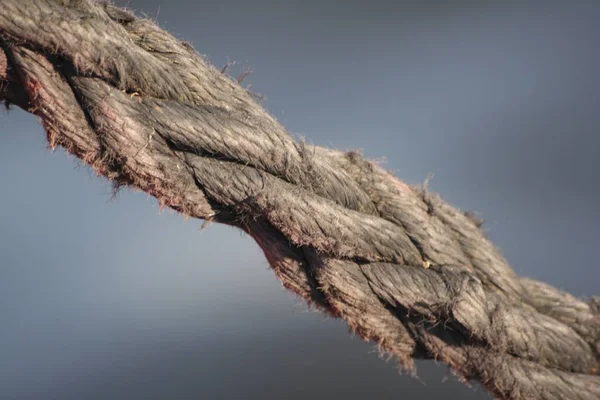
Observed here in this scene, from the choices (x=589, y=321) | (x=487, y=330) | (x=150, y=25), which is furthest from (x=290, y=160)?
(x=589, y=321)

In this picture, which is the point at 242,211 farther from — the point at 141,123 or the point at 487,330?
the point at 487,330

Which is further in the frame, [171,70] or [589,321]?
[589,321]

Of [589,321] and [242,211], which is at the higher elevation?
[589,321]

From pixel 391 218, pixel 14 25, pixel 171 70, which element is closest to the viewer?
pixel 14 25

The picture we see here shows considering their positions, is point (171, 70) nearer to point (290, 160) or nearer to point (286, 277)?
point (290, 160)

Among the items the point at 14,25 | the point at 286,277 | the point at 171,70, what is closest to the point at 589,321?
the point at 286,277

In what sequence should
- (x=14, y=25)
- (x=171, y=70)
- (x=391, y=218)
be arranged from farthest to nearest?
(x=391, y=218), (x=171, y=70), (x=14, y=25)
